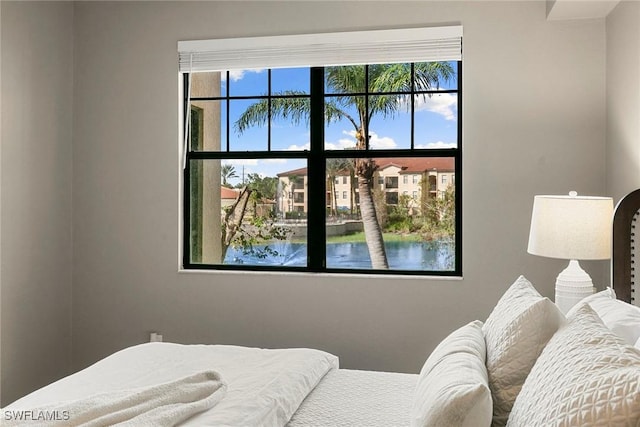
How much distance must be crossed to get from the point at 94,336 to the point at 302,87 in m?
2.16

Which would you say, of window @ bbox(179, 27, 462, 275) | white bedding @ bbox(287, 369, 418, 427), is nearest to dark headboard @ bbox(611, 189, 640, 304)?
white bedding @ bbox(287, 369, 418, 427)

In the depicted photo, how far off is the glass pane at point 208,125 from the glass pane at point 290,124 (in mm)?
352

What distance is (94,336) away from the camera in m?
3.94

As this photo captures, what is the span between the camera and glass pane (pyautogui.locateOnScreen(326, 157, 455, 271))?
3.61m

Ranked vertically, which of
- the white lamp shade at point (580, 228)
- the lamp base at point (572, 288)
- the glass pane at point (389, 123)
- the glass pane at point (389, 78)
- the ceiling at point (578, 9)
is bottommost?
the lamp base at point (572, 288)

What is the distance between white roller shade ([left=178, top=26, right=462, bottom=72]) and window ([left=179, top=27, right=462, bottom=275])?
0.01m

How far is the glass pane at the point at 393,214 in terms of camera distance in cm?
361

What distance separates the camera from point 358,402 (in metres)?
2.03

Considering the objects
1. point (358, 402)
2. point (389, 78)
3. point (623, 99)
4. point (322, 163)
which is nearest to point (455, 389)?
point (358, 402)

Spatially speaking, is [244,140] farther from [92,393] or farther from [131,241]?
[92,393]

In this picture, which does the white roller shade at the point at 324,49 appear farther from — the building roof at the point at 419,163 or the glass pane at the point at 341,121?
the building roof at the point at 419,163

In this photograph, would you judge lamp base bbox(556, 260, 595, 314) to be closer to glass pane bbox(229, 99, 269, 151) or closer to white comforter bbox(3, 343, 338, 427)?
white comforter bbox(3, 343, 338, 427)

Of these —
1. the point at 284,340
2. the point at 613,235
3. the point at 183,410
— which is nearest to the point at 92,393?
the point at 183,410

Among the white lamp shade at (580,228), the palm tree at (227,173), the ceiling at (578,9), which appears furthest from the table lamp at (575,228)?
the palm tree at (227,173)
